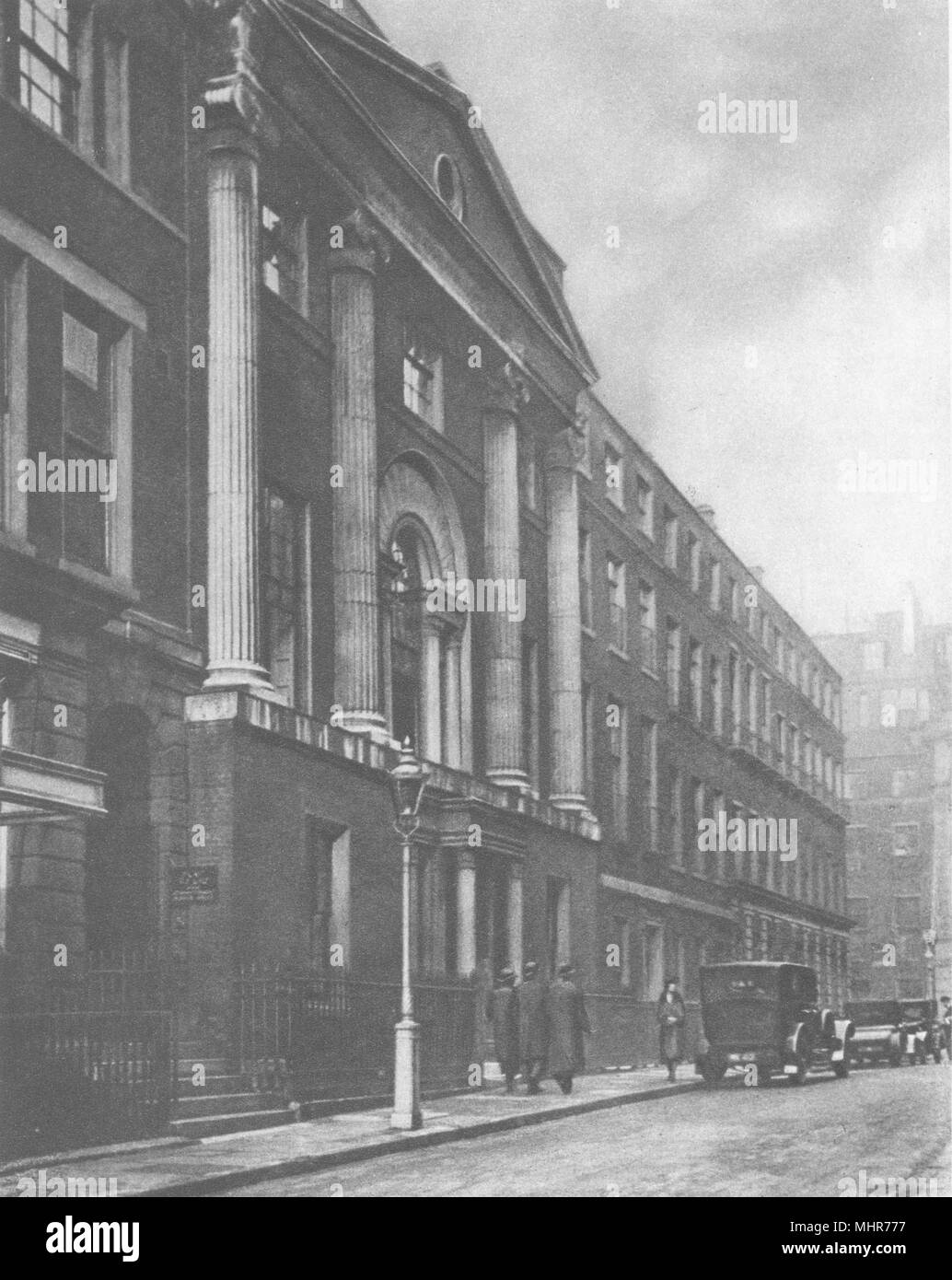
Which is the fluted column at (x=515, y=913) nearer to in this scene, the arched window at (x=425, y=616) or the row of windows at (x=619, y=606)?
the arched window at (x=425, y=616)

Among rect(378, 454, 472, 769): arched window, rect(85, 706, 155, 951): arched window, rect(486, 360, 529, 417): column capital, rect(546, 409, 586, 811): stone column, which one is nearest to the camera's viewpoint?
rect(85, 706, 155, 951): arched window

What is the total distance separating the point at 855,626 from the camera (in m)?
29.8

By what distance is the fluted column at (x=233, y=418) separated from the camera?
69.4 ft

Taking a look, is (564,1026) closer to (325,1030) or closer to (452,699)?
(325,1030)

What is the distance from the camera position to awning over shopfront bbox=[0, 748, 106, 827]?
15.4 metres

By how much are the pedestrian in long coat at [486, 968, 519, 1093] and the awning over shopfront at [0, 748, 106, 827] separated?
10.4m

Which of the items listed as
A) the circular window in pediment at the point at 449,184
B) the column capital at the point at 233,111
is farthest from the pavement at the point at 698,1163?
the circular window in pediment at the point at 449,184

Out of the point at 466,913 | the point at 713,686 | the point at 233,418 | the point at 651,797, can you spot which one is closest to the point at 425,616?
the point at 466,913

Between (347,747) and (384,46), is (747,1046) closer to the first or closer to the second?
(347,747)

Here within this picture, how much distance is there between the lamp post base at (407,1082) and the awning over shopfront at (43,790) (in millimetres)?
4980

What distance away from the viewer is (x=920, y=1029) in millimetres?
41375

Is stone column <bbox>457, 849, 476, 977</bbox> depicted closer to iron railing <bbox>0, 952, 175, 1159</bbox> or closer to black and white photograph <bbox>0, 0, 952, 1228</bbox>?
black and white photograph <bbox>0, 0, 952, 1228</bbox>

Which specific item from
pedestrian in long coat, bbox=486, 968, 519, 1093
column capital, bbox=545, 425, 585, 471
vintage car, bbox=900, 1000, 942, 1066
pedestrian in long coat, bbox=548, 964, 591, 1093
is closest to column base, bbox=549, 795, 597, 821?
pedestrian in long coat, bbox=486, 968, 519, 1093

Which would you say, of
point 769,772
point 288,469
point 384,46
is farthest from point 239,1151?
point 769,772
